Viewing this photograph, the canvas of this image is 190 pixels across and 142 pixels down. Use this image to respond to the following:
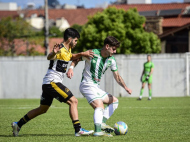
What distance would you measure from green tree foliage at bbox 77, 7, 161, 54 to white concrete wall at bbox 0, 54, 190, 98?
759 inches

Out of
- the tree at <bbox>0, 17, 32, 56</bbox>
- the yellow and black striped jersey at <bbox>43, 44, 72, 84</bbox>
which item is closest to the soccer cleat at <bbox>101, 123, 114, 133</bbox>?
the yellow and black striped jersey at <bbox>43, 44, 72, 84</bbox>

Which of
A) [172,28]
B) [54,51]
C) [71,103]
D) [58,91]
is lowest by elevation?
[71,103]

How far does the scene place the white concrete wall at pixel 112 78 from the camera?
86.0ft

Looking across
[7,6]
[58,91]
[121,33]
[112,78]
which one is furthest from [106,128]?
[7,6]

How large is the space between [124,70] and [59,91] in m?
17.7

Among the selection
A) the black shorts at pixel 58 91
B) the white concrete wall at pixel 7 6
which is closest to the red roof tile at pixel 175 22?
the black shorts at pixel 58 91

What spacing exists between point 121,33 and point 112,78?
20627 millimetres

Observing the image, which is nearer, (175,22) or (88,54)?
(88,54)

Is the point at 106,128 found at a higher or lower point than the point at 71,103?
lower

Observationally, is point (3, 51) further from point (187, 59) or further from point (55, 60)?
point (55, 60)

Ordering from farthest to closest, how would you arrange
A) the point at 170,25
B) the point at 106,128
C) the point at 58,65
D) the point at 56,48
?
1. the point at 170,25
2. the point at 106,128
3. the point at 58,65
4. the point at 56,48

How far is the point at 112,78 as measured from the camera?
1036 inches

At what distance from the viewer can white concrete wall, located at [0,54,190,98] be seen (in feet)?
86.0

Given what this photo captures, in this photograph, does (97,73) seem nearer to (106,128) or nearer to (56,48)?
(56,48)
